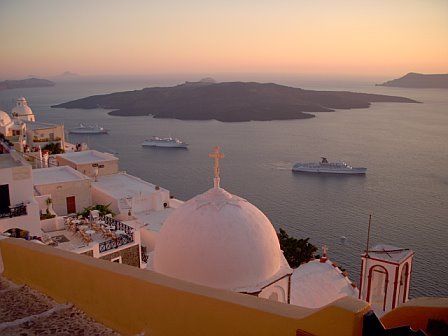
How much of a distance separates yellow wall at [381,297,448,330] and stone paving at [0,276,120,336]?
2639 millimetres

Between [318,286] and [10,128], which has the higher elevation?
[10,128]

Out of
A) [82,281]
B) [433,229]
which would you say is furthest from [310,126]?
[82,281]

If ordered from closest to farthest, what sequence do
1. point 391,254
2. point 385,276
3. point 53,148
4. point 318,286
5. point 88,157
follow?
point 318,286 < point 385,276 < point 391,254 < point 88,157 < point 53,148

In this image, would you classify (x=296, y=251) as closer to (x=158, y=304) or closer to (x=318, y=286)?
(x=318, y=286)

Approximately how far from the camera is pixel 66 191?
17531mm

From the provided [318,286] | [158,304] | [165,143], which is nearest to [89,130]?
→ [165,143]

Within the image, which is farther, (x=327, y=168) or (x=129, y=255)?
(x=327, y=168)

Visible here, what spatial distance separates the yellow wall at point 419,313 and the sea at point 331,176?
18.6 meters

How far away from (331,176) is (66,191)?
30.4 m

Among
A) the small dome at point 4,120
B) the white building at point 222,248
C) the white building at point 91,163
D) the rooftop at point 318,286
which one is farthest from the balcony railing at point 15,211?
the small dome at point 4,120

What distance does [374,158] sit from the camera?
4859cm

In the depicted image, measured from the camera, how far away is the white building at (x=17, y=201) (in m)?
11.3

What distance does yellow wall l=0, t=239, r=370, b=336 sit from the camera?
319 cm

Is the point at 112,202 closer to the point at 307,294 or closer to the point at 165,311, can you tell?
the point at 307,294
